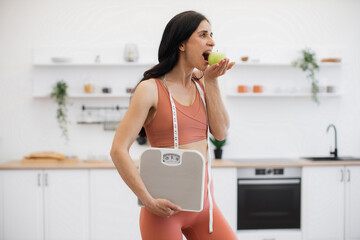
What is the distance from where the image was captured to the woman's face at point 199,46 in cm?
129

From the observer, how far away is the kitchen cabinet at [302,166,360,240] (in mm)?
3490

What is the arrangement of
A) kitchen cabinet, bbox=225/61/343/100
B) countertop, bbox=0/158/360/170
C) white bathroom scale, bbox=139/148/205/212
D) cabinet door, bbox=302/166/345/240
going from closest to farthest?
white bathroom scale, bbox=139/148/205/212 → countertop, bbox=0/158/360/170 → cabinet door, bbox=302/166/345/240 → kitchen cabinet, bbox=225/61/343/100

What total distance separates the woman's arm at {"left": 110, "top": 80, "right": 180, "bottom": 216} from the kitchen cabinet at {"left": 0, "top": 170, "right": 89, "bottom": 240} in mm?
2266

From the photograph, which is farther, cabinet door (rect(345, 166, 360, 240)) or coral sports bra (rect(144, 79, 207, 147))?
cabinet door (rect(345, 166, 360, 240))

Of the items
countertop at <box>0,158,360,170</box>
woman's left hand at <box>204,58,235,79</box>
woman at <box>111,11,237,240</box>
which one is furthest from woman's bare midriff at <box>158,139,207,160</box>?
countertop at <box>0,158,360,170</box>

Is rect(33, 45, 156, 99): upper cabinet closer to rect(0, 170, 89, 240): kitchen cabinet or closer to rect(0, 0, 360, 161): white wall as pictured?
rect(0, 0, 360, 161): white wall

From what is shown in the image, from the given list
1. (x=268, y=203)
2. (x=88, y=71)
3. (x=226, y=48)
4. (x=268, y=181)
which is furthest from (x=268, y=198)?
(x=88, y=71)

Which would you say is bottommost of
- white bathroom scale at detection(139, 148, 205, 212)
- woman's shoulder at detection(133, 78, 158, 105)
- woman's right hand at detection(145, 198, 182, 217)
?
woman's right hand at detection(145, 198, 182, 217)

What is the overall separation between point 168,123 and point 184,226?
1.31 ft

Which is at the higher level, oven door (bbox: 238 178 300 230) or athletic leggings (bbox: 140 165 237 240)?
athletic leggings (bbox: 140 165 237 240)

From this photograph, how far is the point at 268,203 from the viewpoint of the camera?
3.51 metres

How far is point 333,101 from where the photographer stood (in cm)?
413

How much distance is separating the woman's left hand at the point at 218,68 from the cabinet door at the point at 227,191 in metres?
2.20

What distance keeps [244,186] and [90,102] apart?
74.1 inches
